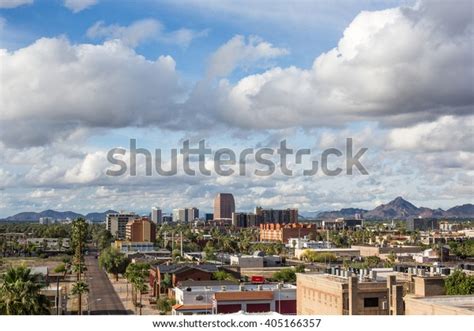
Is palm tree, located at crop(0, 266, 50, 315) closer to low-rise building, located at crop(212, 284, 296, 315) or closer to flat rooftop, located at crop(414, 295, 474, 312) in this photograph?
flat rooftop, located at crop(414, 295, 474, 312)

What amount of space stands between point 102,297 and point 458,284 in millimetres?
49277

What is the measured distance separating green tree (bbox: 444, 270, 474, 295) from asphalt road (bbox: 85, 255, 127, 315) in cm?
3632

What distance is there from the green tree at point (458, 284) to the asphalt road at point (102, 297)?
36.3 m

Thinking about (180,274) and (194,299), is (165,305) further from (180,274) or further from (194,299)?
(180,274)

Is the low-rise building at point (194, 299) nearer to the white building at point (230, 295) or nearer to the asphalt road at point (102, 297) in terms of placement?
the white building at point (230, 295)

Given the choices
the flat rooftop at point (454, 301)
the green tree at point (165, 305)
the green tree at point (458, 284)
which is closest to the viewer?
the flat rooftop at point (454, 301)

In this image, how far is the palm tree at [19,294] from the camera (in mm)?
33594

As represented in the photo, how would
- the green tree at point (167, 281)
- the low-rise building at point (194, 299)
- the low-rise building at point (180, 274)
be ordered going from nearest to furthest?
the low-rise building at point (194, 299), the low-rise building at point (180, 274), the green tree at point (167, 281)

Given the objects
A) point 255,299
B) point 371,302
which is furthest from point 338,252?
point 371,302

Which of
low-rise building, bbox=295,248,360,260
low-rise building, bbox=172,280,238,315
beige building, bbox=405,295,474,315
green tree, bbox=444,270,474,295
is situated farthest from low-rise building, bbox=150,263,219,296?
low-rise building, bbox=295,248,360,260

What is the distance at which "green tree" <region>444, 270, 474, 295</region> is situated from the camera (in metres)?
53.0

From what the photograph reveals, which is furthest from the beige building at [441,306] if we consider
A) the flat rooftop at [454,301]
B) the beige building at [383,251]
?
the beige building at [383,251]

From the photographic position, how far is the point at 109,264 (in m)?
120
